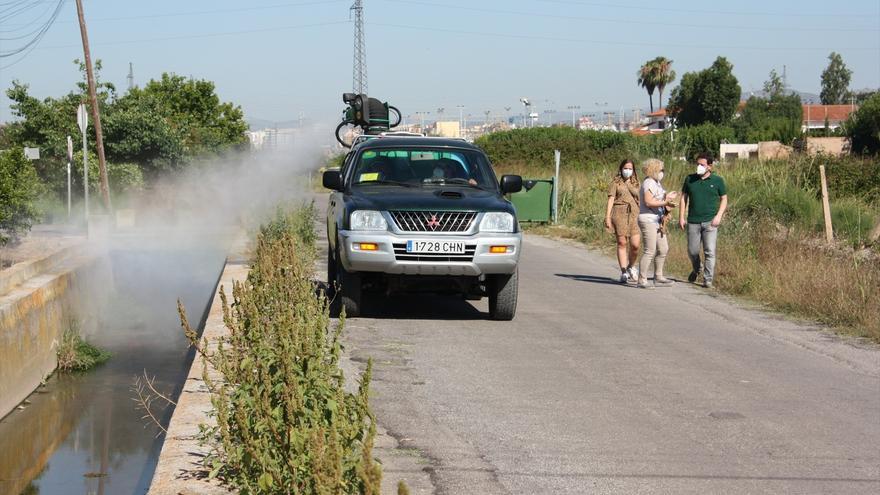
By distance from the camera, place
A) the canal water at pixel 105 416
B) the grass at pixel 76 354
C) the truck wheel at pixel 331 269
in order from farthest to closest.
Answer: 1. the grass at pixel 76 354
2. the truck wheel at pixel 331 269
3. the canal water at pixel 105 416

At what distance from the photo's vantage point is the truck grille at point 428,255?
11367 millimetres

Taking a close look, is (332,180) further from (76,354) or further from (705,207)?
(705,207)

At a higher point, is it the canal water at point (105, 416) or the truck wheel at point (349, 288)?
the truck wheel at point (349, 288)

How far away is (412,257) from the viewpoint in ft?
37.3

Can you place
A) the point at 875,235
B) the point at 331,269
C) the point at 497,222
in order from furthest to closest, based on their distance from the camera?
the point at 875,235 < the point at 331,269 < the point at 497,222

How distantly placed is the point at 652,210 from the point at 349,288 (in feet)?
17.1

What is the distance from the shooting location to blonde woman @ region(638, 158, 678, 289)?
1507cm

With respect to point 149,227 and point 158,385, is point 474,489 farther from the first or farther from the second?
point 149,227

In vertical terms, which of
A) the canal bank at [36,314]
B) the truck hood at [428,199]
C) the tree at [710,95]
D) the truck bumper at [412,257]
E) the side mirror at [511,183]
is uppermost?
the tree at [710,95]

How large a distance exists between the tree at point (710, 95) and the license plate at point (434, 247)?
9539cm

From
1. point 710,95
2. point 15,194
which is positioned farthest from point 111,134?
point 710,95

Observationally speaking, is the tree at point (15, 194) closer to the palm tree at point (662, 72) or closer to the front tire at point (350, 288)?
the front tire at point (350, 288)

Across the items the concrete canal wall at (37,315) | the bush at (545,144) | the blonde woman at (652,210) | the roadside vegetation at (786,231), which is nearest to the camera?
the concrete canal wall at (37,315)

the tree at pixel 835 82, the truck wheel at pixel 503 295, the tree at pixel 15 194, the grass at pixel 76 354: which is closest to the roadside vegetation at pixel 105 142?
the tree at pixel 15 194
